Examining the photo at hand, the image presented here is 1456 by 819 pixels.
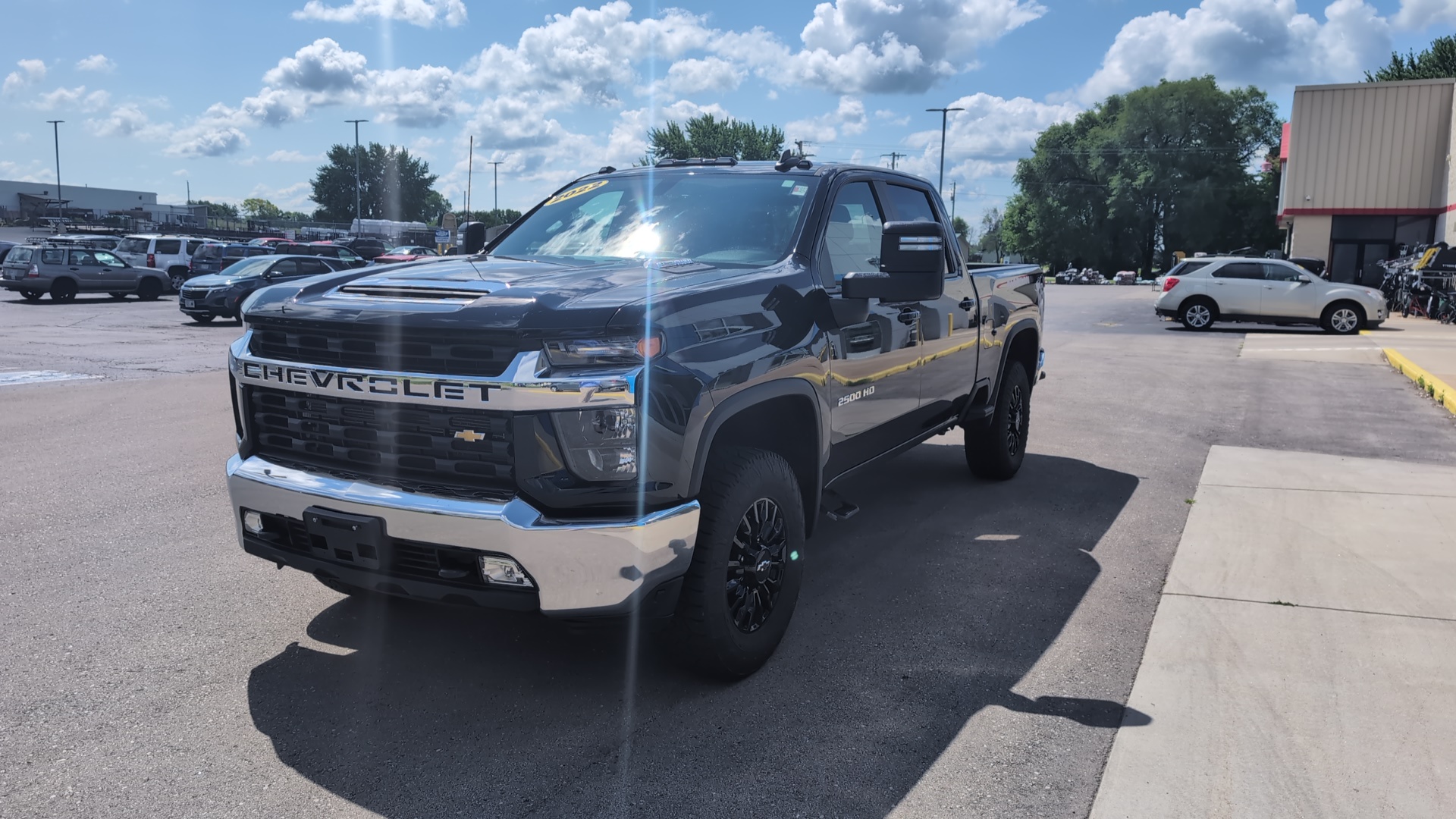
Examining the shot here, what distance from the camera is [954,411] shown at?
233 inches

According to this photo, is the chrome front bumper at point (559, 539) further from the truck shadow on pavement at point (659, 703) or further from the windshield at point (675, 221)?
the windshield at point (675, 221)

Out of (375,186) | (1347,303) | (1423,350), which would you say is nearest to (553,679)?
(1423,350)

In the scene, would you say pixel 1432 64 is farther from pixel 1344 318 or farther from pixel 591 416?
pixel 591 416

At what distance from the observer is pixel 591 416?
3098 millimetres

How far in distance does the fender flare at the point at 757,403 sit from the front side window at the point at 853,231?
27.7 inches

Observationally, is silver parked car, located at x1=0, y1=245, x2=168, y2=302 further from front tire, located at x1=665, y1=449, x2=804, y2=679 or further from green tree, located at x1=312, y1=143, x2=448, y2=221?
green tree, located at x1=312, y1=143, x2=448, y2=221

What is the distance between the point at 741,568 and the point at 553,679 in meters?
0.80

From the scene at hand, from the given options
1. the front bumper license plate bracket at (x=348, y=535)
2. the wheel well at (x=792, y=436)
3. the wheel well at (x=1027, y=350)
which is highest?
the wheel well at (x=1027, y=350)

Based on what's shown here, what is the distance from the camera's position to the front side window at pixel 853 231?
452 cm


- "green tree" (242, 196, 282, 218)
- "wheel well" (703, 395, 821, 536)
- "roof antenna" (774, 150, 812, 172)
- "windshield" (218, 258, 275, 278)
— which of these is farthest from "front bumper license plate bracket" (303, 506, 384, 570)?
"green tree" (242, 196, 282, 218)

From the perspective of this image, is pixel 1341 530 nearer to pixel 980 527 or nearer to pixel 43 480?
pixel 980 527

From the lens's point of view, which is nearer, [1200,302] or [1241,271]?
[1241,271]

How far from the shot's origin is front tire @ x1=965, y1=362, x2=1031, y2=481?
675 cm

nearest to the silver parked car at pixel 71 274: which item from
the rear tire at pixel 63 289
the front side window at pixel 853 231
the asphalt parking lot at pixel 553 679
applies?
the rear tire at pixel 63 289
